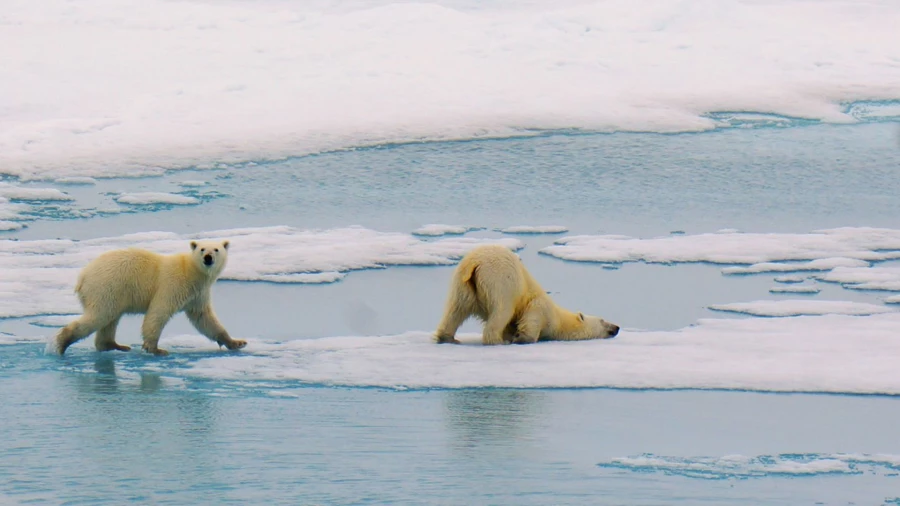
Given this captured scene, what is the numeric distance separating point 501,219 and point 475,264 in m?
3.65

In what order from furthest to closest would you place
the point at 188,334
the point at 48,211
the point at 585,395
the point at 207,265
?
the point at 48,211 < the point at 188,334 < the point at 207,265 < the point at 585,395

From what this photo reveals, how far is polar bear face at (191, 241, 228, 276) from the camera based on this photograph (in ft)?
19.7

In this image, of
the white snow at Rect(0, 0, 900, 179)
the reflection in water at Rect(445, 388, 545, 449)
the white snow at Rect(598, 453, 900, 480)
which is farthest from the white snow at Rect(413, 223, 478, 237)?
the white snow at Rect(598, 453, 900, 480)

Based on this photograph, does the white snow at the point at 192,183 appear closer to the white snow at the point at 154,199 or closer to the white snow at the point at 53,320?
the white snow at the point at 154,199

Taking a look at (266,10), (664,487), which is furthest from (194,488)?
(266,10)

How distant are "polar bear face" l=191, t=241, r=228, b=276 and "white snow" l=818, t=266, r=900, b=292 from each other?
12.5 ft

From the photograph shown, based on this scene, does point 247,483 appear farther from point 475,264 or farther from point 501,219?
point 501,219

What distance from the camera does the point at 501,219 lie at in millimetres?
9875

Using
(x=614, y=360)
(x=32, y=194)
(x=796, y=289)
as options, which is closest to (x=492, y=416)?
(x=614, y=360)

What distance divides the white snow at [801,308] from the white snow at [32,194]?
559 centimetres

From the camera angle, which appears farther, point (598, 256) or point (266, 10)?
point (266, 10)

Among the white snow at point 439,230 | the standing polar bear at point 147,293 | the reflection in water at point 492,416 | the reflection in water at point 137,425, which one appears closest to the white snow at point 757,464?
the reflection in water at point 492,416

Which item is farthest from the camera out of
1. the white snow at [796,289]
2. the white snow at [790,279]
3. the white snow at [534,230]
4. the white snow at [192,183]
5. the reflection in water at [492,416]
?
the white snow at [192,183]

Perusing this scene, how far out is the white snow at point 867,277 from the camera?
7.67 metres
